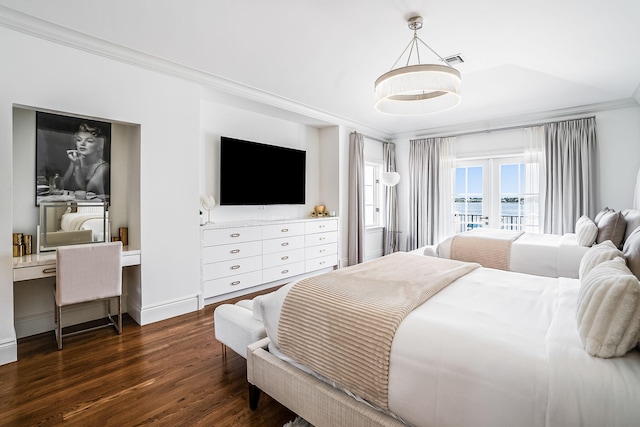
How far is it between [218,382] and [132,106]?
2523mm

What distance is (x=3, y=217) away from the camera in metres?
2.22

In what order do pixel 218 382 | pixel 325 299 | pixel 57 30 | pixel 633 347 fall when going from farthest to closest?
pixel 57 30
pixel 218 382
pixel 325 299
pixel 633 347

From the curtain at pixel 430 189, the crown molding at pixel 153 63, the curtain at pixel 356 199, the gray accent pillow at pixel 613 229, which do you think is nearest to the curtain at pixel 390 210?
the curtain at pixel 430 189

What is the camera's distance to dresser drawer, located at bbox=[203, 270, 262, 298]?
11.4ft

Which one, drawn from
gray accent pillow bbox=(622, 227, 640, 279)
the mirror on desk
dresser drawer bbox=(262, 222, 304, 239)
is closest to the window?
dresser drawer bbox=(262, 222, 304, 239)

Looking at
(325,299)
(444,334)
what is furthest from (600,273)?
(325,299)

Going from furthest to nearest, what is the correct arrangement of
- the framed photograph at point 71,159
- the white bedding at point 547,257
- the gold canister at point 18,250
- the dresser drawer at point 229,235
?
the dresser drawer at point 229,235 < the white bedding at point 547,257 < the framed photograph at point 71,159 < the gold canister at point 18,250

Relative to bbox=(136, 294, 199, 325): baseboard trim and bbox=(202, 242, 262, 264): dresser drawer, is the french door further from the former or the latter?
bbox=(136, 294, 199, 325): baseboard trim

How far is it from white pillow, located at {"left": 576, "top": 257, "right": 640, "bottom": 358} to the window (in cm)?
482

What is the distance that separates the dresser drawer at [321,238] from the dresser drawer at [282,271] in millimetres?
341

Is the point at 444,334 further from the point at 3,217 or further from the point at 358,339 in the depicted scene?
the point at 3,217

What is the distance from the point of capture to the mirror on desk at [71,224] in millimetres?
2656

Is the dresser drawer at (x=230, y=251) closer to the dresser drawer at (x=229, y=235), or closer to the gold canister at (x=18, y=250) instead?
the dresser drawer at (x=229, y=235)

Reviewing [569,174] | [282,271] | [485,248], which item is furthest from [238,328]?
[569,174]
